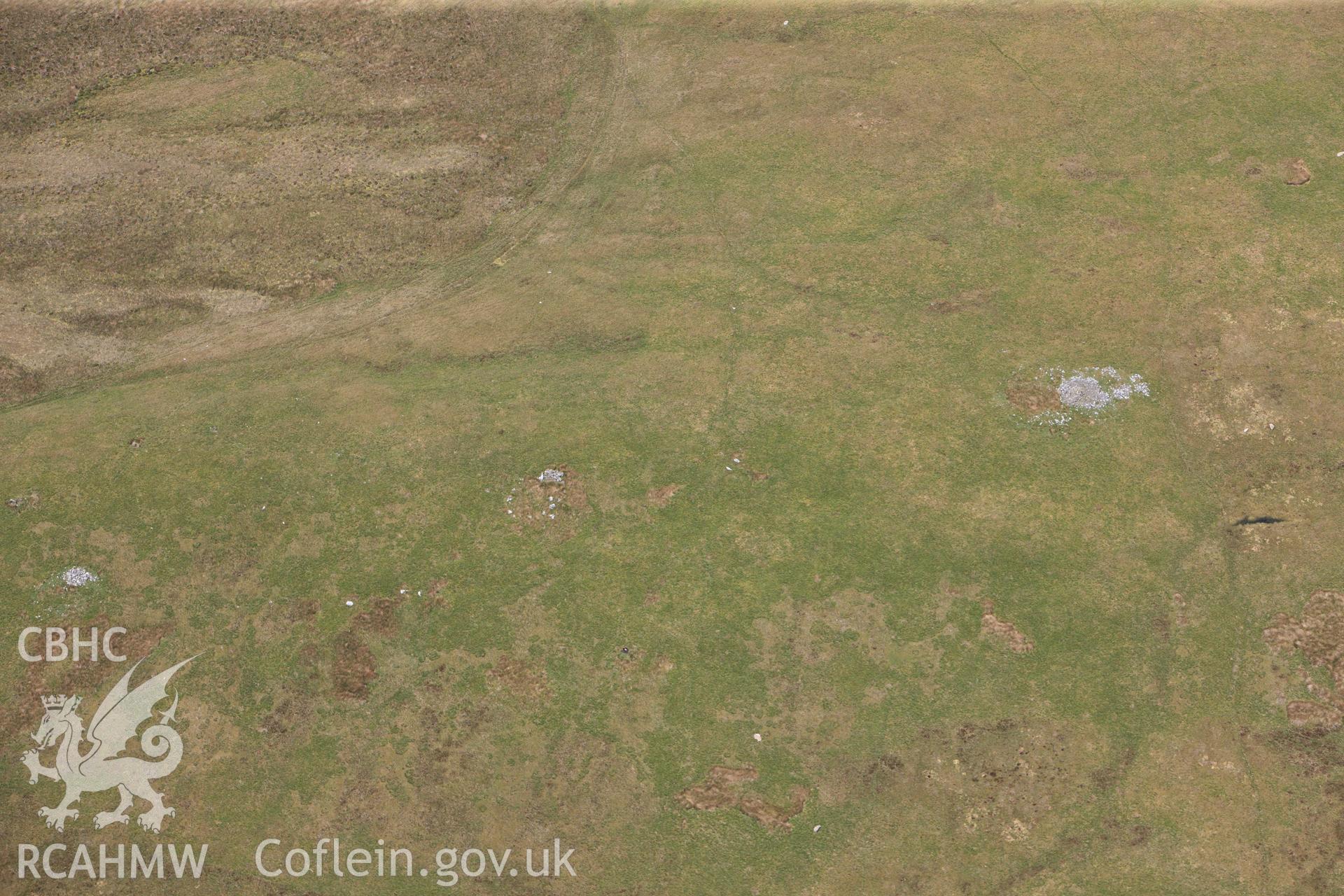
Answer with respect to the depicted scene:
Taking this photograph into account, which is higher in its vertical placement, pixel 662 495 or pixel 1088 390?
pixel 1088 390

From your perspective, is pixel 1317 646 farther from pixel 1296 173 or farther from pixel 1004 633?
pixel 1296 173

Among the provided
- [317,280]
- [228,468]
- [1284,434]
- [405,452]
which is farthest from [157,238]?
[1284,434]

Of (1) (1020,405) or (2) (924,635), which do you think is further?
(1) (1020,405)

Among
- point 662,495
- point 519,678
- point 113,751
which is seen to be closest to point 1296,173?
point 662,495

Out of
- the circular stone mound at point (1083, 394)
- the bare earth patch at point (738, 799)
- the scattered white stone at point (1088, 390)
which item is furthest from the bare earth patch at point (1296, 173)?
the bare earth patch at point (738, 799)

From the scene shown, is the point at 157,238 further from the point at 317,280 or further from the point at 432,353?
the point at 432,353

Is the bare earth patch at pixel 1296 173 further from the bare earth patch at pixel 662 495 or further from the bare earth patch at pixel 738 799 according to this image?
the bare earth patch at pixel 738 799
